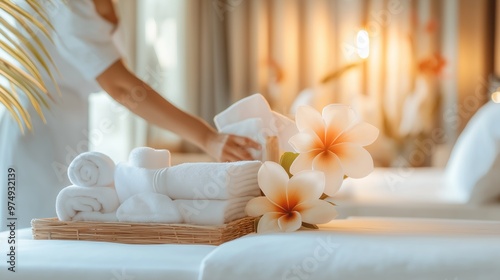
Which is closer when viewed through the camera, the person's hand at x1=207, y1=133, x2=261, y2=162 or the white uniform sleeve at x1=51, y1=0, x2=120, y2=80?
the person's hand at x1=207, y1=133, x2=261, y2=162

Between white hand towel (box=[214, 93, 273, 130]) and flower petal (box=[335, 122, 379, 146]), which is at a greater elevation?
white hand towel (box=[214, 93, 273, 130])

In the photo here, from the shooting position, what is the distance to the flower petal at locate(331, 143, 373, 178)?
1135 mm

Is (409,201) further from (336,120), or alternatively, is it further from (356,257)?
(356,257)

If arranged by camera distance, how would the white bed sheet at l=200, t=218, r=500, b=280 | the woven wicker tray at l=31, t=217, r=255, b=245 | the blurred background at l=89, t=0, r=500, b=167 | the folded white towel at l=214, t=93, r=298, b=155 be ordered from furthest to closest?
the blurred background at l=89, t=0, r=500, b=167 < the folded white towel at l=214, t=93, r=298, b=155 < the woven wicker tray at l=31, t=217, r=255, b=245 < the white bed sheet at l=200, t=218, r=500, b=280

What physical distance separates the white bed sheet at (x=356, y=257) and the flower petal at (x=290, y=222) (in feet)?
0.26

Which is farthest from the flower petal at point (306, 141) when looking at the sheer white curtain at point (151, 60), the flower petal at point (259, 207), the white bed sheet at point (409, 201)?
the sheer white curtain at point (151, 60)

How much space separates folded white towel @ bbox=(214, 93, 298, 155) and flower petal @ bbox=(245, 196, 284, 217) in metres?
0.25

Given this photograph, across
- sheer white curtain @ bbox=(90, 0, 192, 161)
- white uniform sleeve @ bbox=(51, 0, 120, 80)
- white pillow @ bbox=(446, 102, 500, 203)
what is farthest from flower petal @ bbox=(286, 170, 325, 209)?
sheer white curtain @ bbox=(90, 0, 192, 161)

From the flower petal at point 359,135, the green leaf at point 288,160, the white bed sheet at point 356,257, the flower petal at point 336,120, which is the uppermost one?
the flower petal at point 336,120

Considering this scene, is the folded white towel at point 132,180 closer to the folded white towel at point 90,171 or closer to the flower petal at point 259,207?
the folded white towel at point 90,171

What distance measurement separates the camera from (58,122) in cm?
184

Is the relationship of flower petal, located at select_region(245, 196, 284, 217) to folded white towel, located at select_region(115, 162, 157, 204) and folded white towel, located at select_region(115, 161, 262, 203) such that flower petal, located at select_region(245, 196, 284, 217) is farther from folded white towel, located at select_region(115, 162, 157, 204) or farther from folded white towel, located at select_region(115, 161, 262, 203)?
folded white towel, located at select_region(115, 162, 157, 204)

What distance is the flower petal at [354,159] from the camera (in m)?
1.13

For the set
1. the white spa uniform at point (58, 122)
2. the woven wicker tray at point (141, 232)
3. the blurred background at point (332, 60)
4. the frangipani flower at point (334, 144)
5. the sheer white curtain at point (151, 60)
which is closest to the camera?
the woven wicker tray at point (141, 232)
